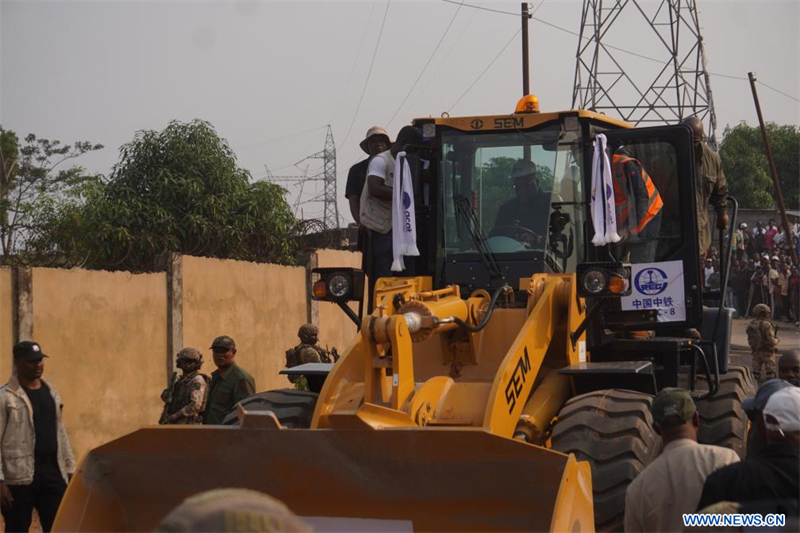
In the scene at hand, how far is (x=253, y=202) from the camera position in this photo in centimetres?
1875

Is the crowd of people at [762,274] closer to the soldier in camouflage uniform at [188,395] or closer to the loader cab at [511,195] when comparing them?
the soldier in camouflage uniform at [188,395]

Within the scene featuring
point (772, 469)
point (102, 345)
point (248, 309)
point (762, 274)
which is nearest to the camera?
point (772, 469)

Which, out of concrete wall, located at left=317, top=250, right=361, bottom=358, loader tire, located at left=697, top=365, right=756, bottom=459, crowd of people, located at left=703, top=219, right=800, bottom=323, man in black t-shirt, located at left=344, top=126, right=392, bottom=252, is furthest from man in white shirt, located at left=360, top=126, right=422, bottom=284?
crowd of people, located at left=703, top=219, right=800, bottom=323

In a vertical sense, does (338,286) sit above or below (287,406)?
above

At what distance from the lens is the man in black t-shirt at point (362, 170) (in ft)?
30.3

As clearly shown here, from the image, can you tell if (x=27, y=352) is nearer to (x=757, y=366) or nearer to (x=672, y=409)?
(x=672, y=409)

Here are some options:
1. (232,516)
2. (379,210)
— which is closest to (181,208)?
(379,210)

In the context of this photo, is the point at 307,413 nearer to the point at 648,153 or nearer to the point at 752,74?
the point at 648,153

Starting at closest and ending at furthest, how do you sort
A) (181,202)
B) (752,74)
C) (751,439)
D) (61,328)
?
1. (751,439)
2. (61,328)
3. (181,202)
4. (752,74)

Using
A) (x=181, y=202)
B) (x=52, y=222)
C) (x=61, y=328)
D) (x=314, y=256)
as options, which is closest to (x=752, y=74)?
(x=314, y=256)

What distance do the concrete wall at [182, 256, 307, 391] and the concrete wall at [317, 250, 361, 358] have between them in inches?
37.1

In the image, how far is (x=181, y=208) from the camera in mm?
18047

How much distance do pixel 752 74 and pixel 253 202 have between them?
411 inches

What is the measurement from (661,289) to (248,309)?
317 inches
